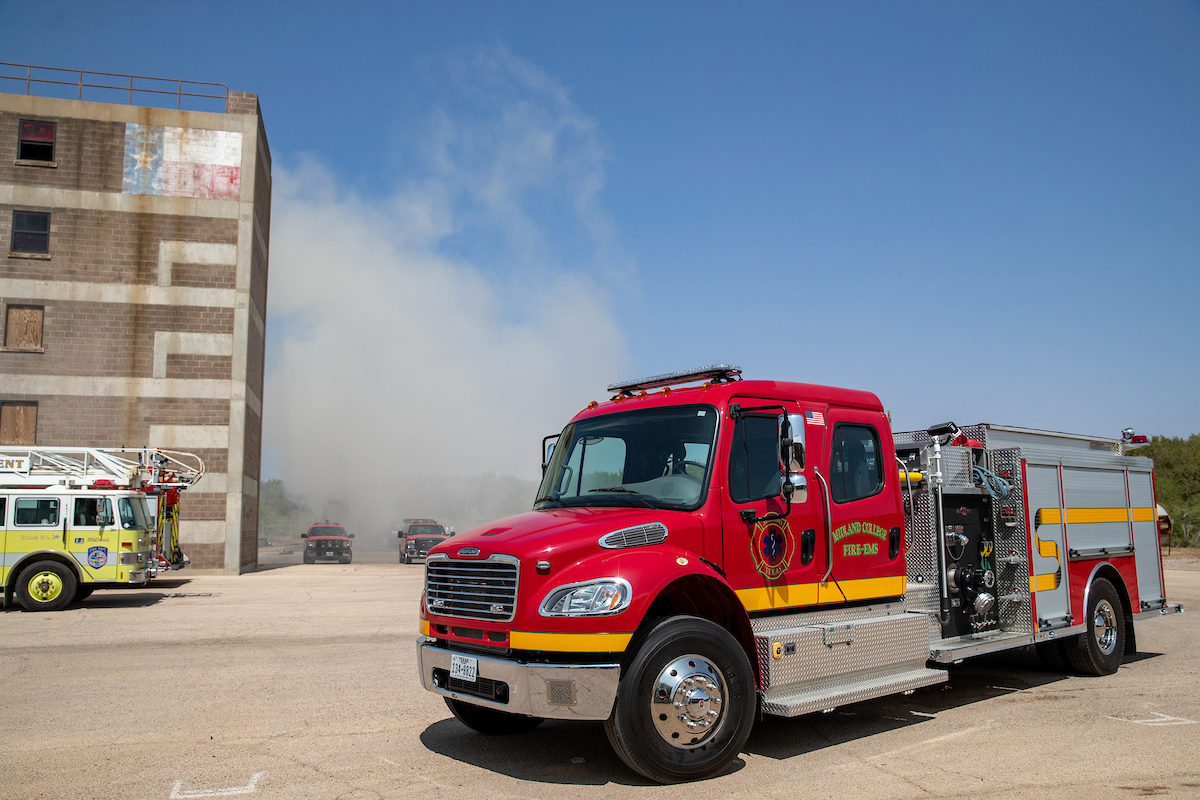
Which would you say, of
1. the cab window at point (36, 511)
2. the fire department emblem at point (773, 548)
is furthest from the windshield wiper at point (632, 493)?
the cab window at point (36, 511)

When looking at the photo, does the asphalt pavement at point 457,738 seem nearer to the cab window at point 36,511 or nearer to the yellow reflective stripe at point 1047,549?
the yellow reflective stripe at point 1047,549

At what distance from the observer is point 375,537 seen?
81000 millimetres

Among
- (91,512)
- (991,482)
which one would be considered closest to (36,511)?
(91,512)

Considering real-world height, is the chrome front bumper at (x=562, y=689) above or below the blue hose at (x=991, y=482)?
below

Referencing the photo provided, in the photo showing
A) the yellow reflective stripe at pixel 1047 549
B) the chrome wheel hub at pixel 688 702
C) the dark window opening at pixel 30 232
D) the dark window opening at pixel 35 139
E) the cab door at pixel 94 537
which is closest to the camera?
the chrome wheel hub at pixel 688 702

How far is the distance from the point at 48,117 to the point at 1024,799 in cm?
3403

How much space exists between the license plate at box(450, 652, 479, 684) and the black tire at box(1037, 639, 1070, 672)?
6.56m

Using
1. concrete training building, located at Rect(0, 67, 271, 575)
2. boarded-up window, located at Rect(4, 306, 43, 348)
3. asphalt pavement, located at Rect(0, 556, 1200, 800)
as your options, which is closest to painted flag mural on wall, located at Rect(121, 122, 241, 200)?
concrete training building, located at Rect(0, 67, 271, 575)

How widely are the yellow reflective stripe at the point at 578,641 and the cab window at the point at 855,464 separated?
7.95ft

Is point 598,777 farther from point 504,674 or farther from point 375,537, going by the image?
point 375,537

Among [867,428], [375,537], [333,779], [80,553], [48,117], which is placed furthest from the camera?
[375,537]

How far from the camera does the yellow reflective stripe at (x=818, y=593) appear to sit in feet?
19.3

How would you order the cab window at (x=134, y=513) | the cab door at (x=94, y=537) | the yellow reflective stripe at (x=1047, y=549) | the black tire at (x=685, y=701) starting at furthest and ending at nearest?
the cab window at (x=134, y=513) → the cab door at (x=94, y=537) → the yellow reflective stripe at (x=1047, y=549) → the black tire at (x=685, y=701)

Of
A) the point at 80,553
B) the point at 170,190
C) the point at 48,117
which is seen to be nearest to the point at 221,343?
the point at 170,190
